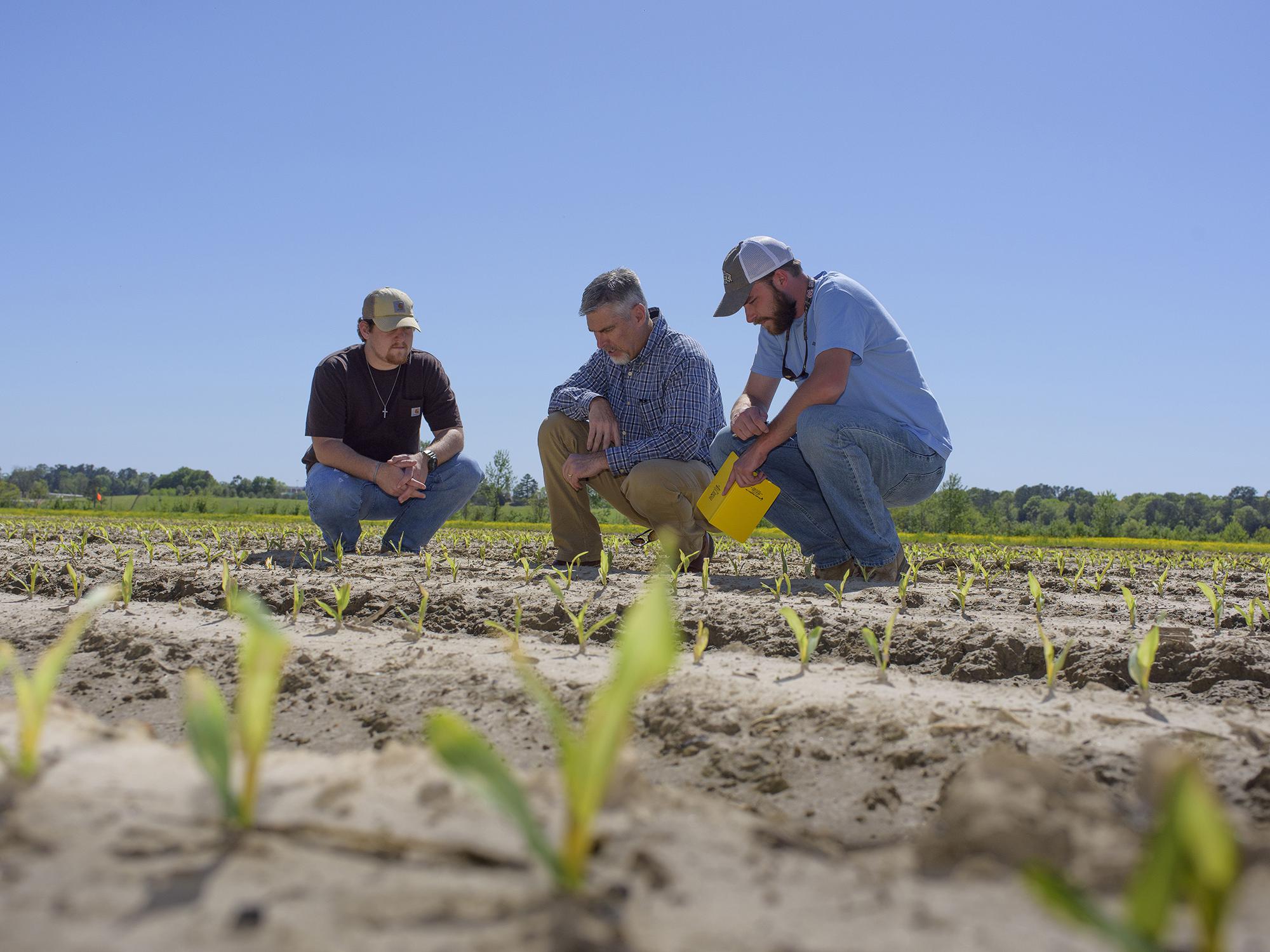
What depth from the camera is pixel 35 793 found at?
0.95m

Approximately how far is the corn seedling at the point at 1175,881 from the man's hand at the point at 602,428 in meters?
4.03

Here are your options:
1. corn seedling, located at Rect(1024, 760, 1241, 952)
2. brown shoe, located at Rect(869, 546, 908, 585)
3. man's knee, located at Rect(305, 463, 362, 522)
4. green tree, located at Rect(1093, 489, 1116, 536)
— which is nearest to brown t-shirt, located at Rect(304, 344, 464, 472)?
man's knee, located at Rect(305, 463, 362, 522)

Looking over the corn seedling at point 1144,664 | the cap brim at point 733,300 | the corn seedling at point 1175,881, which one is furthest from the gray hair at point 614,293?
the corn seedling at point 1175,881

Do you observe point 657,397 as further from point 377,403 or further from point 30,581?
point 30,581

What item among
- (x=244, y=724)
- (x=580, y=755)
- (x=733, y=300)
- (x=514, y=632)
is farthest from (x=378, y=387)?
(x=580, y=755)

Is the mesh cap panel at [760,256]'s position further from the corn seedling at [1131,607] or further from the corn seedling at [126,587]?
the corn seedling at [126,587]

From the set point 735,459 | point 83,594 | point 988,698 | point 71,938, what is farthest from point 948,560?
point 71,938

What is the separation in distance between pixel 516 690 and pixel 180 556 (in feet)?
10.5

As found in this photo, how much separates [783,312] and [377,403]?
243cm

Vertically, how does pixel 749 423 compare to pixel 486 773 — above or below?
above

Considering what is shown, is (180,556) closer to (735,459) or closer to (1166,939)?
(735,459)

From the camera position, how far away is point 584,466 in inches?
180

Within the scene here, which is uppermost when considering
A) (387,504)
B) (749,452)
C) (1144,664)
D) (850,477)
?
(749,452)

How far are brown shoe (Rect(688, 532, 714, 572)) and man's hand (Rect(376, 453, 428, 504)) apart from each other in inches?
62.8
